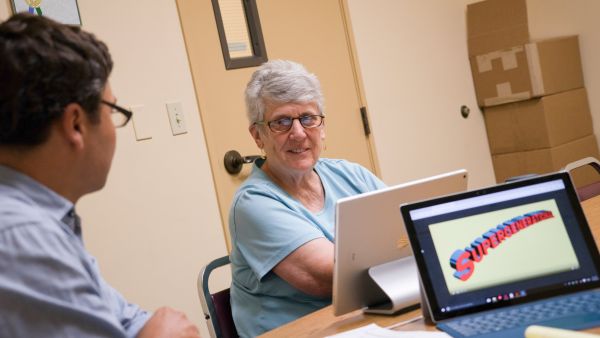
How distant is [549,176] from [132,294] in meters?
1.59

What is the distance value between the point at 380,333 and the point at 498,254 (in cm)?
28

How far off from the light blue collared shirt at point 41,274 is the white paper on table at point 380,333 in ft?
1.64

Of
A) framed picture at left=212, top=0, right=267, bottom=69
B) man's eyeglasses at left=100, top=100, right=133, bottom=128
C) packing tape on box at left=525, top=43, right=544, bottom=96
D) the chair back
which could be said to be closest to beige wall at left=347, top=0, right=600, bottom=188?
packing tape on box at left=525, top=43, right=544, bottom=96

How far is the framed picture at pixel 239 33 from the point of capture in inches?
114

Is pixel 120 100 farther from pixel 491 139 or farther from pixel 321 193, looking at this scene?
pixel 491 139

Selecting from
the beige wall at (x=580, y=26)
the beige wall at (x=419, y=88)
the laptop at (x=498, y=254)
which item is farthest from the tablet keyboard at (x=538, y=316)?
the beige wall at (x=580, y=26)

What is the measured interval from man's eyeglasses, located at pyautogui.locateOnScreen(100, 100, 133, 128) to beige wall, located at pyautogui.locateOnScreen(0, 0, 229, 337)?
120 centimetres

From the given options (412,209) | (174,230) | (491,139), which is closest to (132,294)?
(174,230)

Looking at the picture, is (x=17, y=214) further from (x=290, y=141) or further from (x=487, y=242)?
(x=290, y=141)

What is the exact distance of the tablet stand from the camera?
1.49 metres

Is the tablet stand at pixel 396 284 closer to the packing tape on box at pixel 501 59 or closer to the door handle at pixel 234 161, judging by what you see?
the door handle at pixel 234 161

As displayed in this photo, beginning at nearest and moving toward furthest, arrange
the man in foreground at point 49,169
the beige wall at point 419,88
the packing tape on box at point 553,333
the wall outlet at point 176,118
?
the packing tape on box at point 553,333
the man in foreground at point 49,169
the wall outlet at point 176,118
the beige wall at point 419,88

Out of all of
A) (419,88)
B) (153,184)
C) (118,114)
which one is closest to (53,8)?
(153,184)

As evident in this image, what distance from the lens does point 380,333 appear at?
1.36m
